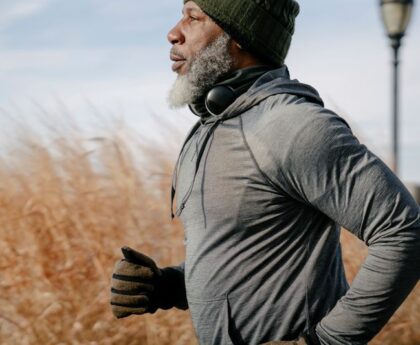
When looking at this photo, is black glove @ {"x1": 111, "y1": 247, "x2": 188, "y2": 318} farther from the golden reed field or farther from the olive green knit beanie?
the golden reed field

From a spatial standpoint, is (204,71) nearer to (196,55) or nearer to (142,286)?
(196,55)

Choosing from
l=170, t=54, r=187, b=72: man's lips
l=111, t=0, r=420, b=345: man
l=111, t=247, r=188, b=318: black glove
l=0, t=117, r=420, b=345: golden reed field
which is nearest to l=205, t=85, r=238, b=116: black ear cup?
l=111, t=0, r=420, b=345: man

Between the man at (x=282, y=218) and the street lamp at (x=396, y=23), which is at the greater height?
the man at (x=282, y=218)

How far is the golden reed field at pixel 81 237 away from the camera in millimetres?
4387

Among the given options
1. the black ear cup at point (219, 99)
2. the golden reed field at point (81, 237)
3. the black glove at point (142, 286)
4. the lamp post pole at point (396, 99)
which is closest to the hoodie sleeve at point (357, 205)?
the black ear cup at point (219, 99)

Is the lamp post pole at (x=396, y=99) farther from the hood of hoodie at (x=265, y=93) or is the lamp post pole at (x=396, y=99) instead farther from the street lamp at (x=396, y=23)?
the hood of hoodie at (x=265, y=93)

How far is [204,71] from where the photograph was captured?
2629 mm

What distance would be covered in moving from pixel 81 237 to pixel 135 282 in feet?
7.11

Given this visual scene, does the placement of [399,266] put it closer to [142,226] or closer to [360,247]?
[142,226]

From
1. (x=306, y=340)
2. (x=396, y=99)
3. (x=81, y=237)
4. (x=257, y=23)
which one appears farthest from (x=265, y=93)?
(x=396, y=99)

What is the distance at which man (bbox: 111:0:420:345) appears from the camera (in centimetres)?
220

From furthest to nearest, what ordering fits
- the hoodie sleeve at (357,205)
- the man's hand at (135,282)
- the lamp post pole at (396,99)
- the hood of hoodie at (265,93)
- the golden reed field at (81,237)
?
the lamp post pole at (396,99), the golden reed field at (81,237), the man's hand at (135,282), the hood of hoodie at (265,93), the hoodie sleeve at (357,205)

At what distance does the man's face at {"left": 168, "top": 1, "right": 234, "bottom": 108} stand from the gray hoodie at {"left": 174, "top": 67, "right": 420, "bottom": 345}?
17 cm

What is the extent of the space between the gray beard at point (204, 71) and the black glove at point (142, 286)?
0.56m
